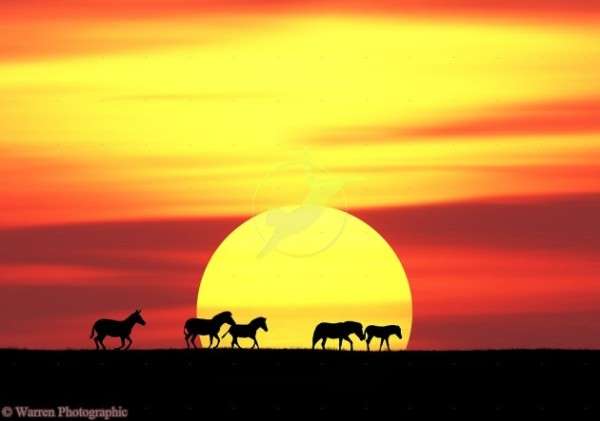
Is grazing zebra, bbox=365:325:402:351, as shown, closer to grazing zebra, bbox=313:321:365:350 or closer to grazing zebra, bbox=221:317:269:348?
grazing zebra, bbox=313:321:365:350

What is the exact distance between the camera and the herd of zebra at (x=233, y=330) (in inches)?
2884

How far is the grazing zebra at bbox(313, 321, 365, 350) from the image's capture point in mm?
77688

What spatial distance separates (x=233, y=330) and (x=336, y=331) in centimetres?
444
